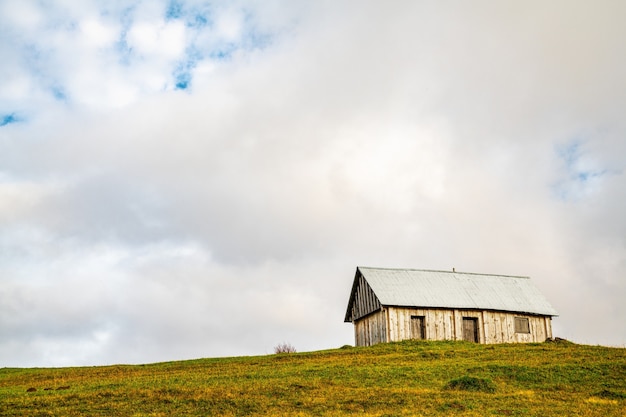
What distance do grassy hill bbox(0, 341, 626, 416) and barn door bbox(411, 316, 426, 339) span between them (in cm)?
1102

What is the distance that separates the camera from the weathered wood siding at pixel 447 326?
50.9 m

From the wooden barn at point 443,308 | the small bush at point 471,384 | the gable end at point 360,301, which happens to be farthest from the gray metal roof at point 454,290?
the small bush at point 471,384

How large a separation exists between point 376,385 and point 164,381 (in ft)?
33.8

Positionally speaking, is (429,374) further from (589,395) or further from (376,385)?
(589,395)

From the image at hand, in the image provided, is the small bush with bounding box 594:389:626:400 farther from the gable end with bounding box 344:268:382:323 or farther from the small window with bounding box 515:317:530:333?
the small window with bounding box 515:317:530:333

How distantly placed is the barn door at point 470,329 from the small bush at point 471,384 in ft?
86.3

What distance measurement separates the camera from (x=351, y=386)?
89.8ft

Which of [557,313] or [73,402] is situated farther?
[557,313]

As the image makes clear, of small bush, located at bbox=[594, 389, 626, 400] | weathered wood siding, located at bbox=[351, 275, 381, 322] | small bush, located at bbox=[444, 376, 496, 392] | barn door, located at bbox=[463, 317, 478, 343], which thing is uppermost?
weathered wood siding, located at bbox=[351, 275, 381, 322]

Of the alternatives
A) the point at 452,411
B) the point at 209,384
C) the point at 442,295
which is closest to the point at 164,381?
the point at 209,384

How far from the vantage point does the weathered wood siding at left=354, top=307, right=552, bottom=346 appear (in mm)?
50938

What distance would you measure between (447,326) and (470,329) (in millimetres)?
2284

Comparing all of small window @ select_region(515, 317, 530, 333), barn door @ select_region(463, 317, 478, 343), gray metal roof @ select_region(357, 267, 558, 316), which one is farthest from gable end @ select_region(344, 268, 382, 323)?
small window @ select_region(515, 317, 530, 333)

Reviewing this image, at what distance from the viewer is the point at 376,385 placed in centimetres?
2758
